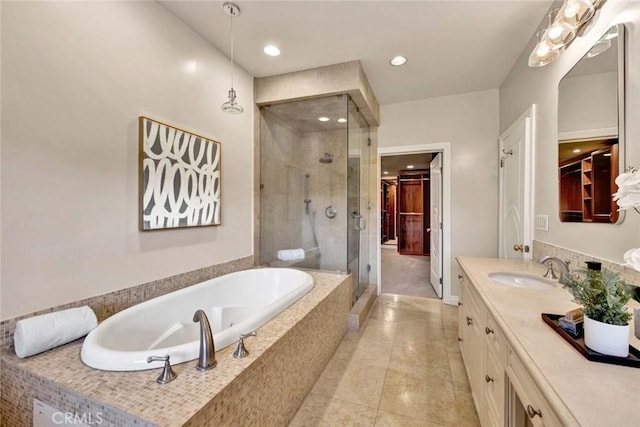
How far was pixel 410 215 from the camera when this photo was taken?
23.8ft

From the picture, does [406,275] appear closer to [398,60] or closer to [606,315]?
[398,60]

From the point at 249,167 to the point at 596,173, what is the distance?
105 inches

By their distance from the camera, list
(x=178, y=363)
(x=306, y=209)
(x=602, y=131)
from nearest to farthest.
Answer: (x=178, y=363) < (x=602, y=131) < (x=306, y=209)

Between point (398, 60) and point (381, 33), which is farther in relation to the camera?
point (398, 60)

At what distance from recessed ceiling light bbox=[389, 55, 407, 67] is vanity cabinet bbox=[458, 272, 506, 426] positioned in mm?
2126

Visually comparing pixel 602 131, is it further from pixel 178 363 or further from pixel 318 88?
pixel 178 363

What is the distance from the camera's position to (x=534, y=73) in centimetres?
215

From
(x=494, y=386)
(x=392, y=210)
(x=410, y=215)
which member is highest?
(x=392, y=210)

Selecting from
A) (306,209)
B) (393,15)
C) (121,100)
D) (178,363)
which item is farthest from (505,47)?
(178,363)

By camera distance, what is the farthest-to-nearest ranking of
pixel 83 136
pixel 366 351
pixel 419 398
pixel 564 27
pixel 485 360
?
pixel 366 351 → pixel 419 398 → pixel 564 27 → pixel 83 136 → pixel 485 360

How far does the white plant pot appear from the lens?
750mm

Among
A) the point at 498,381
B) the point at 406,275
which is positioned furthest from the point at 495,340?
the point at 406,275

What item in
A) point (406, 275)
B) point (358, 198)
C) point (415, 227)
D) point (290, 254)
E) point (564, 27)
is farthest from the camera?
point (415, 227)

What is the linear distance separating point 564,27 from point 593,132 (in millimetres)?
712
